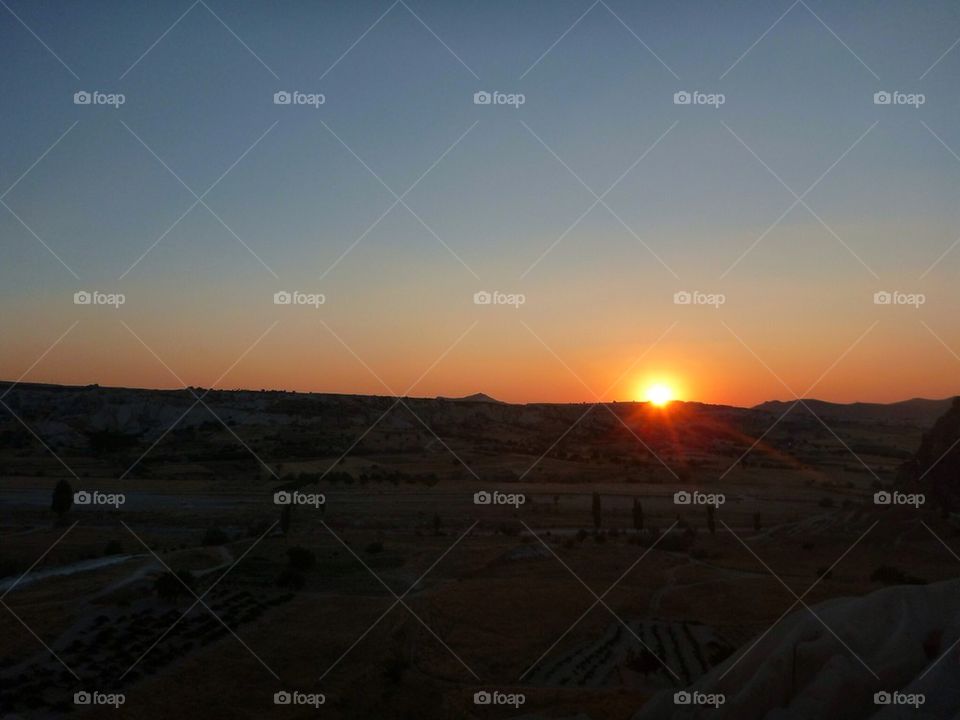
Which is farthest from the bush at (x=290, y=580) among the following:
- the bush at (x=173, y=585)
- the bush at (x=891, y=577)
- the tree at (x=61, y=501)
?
the tree at (x=61, y=501)

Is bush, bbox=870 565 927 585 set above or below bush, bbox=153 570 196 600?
below

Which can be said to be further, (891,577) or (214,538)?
(214,538)

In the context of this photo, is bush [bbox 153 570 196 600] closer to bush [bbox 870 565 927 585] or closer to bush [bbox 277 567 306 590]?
bush [bbox 277 567 306 590]

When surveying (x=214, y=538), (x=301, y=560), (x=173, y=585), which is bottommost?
(x=173, y=585)

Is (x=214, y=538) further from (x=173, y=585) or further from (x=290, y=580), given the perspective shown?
(x=173, y=585)

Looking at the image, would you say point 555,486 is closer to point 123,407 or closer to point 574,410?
point 123,407

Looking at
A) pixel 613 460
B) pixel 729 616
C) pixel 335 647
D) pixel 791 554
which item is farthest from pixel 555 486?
pixel 335 647

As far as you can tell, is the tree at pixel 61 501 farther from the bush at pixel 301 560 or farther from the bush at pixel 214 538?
the bush at pixel 301 560

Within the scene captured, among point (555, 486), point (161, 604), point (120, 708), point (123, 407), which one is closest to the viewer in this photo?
point (120, 708)

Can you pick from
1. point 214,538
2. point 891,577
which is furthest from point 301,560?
point 891,577

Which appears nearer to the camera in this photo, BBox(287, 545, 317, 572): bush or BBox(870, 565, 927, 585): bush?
BBox(870, 565, 927, 585): bush

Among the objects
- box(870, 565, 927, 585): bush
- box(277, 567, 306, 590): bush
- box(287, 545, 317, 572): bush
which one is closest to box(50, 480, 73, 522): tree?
box(287, 545, 317, 572): bush
